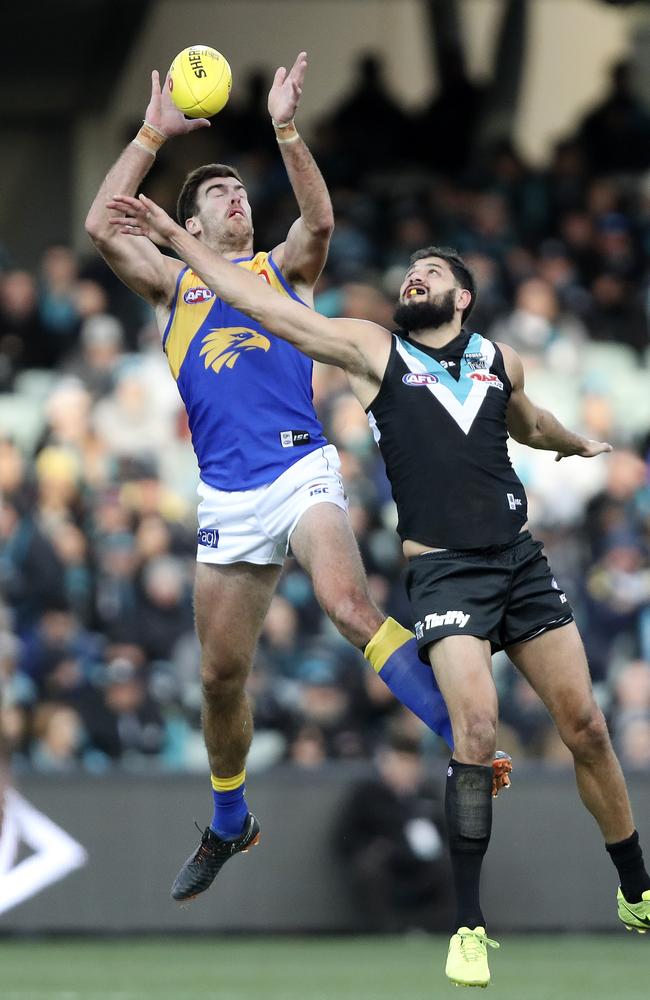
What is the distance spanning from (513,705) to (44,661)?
12.0ft

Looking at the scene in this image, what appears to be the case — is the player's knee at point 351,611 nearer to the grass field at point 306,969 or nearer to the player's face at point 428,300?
the player's face at point 428,300

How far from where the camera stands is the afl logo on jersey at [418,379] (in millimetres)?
8320

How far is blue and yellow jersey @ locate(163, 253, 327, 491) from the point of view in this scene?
8.68m

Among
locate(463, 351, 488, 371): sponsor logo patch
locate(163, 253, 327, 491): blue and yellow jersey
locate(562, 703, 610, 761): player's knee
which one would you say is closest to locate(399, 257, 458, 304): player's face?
locate(463, 351, 488, 371): sponsor logo patch

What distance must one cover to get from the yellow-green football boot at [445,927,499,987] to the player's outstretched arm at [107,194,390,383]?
8.17 ft

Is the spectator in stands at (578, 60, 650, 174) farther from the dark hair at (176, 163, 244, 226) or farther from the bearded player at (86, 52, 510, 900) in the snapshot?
the bearded player at (86, 52, 510, 900)

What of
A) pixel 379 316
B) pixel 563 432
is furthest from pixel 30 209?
pixel 563 432

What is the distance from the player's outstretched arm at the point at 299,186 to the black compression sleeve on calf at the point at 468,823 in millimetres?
2489

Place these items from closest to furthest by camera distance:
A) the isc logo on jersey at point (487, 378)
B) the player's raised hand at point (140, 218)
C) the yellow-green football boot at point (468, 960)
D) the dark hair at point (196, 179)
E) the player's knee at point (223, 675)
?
the yellow-green football boot at point (468, 960), the player's raised hand at point (140, 218), the isc logo on jersey at point (487, 378), the player's knee at point (223, 675), the dark hair at point (196, 179)

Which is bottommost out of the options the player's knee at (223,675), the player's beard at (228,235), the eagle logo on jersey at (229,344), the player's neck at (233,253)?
the player's knee at (223,675)

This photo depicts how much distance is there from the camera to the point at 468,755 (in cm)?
793

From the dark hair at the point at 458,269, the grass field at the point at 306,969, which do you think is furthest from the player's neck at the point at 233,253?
the grass field at the point at 306,969

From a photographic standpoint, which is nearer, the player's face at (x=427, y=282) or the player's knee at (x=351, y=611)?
the player's knee at (x=351, y=611)

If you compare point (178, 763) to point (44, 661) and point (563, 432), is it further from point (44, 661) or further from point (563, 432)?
point (563, 432)
